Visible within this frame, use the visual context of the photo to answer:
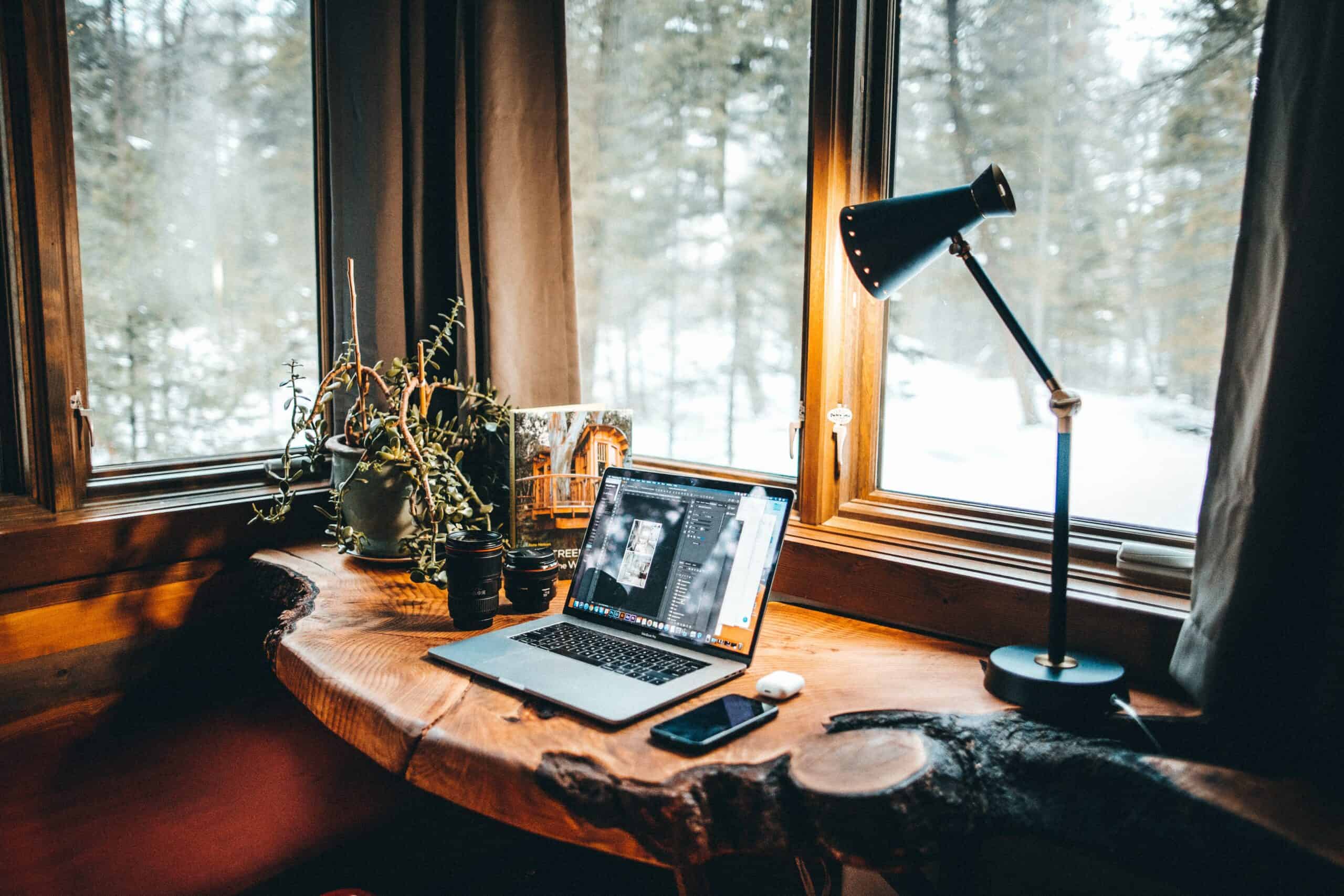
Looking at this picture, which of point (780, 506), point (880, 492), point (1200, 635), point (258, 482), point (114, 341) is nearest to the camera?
point (1200, 635)

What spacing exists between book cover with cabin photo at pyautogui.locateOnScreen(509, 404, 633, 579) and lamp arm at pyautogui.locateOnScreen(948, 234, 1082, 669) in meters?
0.79

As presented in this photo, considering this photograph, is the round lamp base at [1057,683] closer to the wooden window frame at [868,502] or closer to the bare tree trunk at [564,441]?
the wooden window frame at [868,502]

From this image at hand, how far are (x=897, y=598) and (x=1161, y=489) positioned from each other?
42 cm

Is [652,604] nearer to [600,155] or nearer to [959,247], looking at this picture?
[959,247]

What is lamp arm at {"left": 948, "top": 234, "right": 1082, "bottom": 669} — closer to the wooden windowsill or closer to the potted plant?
the potted plant

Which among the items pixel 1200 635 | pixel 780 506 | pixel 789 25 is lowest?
pixel 1200 635

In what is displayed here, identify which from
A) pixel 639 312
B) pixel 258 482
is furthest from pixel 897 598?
pixel 258 482

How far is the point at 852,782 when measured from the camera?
84 cm

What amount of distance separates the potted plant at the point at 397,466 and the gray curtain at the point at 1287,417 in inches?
45.4

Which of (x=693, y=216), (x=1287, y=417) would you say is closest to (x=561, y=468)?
(x=693, y=216)

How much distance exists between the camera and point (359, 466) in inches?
60.4

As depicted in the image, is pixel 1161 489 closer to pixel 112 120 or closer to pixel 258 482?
pixel 258 482

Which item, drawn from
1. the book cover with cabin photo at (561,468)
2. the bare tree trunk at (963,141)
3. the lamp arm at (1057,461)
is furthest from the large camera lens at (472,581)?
the bare tree trunk at (963,141)

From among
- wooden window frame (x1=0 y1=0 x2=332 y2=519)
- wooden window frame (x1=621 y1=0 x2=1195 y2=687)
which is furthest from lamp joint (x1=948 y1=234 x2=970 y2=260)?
wooden window frame (x1=0 y1=0 x2=332 y2=519)
